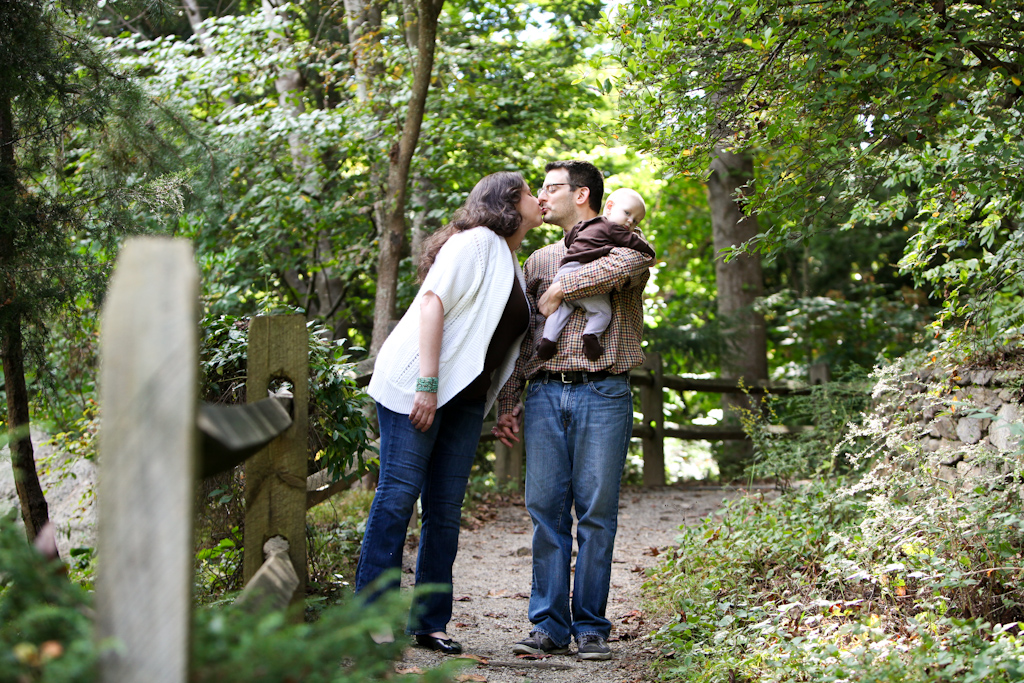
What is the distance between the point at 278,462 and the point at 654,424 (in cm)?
694

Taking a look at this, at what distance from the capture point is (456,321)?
3004mm

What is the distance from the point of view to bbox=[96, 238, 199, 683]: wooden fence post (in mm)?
876

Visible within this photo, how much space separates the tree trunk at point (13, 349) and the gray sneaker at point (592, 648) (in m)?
2.03

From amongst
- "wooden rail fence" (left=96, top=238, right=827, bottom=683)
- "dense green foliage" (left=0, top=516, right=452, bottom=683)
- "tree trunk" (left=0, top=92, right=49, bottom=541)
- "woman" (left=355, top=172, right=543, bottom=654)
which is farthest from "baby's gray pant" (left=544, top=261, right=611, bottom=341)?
"wooden rail fence" (left=96, top=238, right=827, bottom=683)

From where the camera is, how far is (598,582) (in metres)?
3.20

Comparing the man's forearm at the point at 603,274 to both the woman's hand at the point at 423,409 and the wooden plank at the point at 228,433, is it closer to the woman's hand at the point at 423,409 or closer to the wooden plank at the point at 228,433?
the woman's hand at the point at 423,409

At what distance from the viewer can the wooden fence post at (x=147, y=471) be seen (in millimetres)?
876

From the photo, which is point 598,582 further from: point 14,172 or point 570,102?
point 570,102

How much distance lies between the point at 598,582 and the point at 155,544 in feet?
8.25

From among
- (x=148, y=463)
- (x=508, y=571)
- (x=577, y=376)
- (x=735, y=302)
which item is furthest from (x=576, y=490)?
(x=735, y=302)

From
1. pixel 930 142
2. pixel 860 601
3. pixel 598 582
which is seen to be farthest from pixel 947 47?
pixel 598 582

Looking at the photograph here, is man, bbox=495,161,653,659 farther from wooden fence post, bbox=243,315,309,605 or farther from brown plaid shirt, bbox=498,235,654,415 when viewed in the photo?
wooden fence post, bbox=243,315,309,605

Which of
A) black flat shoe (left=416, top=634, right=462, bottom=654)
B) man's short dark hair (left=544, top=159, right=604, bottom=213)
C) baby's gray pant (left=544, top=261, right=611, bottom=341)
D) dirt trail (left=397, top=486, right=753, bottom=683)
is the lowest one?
dirt trail (left=397, top=486, right=753, bottom=683)

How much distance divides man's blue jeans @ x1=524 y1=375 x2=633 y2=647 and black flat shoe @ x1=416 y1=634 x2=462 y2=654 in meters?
0.34
